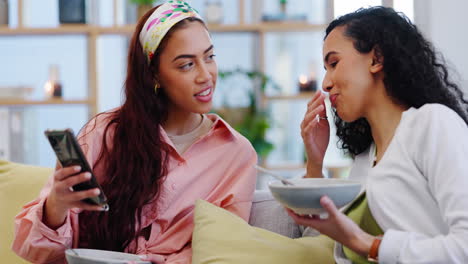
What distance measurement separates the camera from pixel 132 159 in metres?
2.05

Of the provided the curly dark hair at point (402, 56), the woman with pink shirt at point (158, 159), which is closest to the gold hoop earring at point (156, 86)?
the woman with pink shirt at point (158, 159)

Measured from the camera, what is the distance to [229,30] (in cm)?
474

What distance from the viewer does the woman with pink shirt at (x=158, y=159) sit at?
6.59 feet

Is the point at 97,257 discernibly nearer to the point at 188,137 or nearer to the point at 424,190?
the point at 188,137

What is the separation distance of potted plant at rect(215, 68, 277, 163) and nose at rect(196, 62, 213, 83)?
2.48 m

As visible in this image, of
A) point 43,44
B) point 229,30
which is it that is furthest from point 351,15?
point 43,44

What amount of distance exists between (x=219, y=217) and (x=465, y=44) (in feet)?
3.55

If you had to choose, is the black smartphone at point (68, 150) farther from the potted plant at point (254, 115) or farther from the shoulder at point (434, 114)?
the potted plant at point (254, 115)

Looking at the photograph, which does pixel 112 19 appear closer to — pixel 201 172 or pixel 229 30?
pixel 229 30

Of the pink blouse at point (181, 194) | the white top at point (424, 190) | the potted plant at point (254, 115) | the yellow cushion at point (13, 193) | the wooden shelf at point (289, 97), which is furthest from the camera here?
the wooden shelf at point (289, 97)

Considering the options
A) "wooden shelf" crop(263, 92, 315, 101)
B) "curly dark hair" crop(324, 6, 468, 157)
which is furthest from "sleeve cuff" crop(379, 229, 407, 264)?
"wooden shelf" crop(263, 92, 315, 101)

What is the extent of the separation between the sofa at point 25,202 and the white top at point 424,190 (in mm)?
499

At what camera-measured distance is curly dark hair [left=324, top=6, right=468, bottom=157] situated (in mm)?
1626

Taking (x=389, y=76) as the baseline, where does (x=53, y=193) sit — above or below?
below
